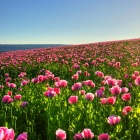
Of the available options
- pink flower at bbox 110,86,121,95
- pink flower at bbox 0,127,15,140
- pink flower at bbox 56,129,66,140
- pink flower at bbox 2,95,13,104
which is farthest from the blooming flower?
pink flower at bbox 0,127,15,140

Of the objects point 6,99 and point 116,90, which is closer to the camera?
point 116,90

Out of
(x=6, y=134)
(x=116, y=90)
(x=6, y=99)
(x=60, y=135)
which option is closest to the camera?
(x=6, y=134)

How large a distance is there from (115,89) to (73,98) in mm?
653

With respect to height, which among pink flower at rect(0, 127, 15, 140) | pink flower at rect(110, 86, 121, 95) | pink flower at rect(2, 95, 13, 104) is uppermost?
pink flower at rect(0, 127, 15, 140)

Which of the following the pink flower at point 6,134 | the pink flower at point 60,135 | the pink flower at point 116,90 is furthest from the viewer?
→ the pink flower at point 116,90

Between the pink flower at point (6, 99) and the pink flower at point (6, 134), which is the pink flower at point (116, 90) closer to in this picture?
the pink flower at point (6, 99)

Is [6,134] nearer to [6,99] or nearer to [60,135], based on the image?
[60,135]

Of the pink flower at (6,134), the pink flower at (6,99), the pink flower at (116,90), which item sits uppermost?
the pink flower at (6,134)

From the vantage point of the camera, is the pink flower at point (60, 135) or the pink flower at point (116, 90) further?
the pink flower at point (116, 90)

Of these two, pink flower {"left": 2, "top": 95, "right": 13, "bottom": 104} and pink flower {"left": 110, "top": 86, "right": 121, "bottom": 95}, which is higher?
pink flower {"left": 110, "top": 86, "right": 121, "bottom": 95}

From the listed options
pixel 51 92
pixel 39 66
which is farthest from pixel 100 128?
pixel 39 66

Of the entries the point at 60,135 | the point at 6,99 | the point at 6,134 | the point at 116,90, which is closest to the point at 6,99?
the point at 6,99

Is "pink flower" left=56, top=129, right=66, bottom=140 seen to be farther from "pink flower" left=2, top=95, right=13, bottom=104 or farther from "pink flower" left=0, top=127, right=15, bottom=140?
"pink flower" left=2, top=95, right=13, bottom=104

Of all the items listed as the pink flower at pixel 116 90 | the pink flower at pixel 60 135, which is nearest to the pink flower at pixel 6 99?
the pink flower at pixel 116 90
